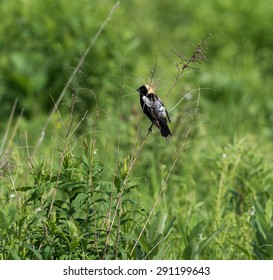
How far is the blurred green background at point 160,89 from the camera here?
5027mm

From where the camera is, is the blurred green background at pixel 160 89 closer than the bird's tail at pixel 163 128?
No

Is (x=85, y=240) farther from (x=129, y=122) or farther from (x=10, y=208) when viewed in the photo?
(x=129, y=122)

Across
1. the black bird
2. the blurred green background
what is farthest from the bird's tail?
the blurred green background

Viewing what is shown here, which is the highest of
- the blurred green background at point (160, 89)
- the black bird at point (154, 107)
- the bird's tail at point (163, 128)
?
the blurred green background at point (160, 89)

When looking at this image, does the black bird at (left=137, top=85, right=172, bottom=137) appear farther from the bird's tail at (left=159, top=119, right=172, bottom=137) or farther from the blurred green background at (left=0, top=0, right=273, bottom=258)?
the blurred green background at (left=0, top=0, right=273, bottom=258)

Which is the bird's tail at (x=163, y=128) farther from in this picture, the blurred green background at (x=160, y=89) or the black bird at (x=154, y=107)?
the blurred green background at (x=160, y=89)

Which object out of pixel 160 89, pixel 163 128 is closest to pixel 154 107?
pixel 163 128

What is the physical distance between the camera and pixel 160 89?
23.9ft

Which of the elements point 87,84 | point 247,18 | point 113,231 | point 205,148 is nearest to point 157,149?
point 205,148

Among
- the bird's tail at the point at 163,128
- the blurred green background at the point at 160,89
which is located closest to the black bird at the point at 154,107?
the bird's tail at the point at 163,128

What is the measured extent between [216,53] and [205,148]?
329 centimetres

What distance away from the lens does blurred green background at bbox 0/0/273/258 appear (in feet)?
16.5

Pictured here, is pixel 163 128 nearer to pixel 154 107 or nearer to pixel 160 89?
pixel 154 107

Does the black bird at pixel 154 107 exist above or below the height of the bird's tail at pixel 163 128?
above
